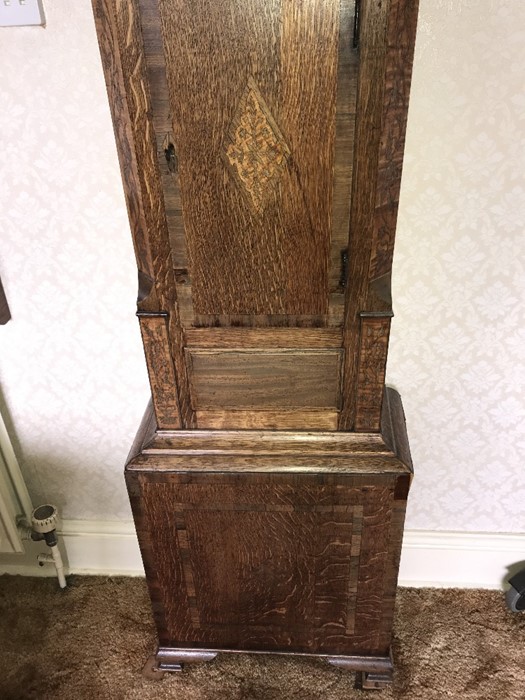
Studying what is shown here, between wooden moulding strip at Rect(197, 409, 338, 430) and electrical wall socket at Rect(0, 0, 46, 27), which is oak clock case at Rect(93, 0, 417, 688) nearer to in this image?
wooden moulding strip at Rect(197, 409, 338, 430)

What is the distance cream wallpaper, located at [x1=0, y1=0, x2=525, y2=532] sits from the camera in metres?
0.94

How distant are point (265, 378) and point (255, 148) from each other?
1.15 feet

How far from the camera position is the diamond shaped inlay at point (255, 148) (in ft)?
2.36

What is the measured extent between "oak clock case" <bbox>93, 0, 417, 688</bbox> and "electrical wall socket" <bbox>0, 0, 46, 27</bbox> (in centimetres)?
31

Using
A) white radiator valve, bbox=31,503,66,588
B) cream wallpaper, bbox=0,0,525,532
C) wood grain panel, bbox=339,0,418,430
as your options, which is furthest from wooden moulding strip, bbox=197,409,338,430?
white radiator valve, bbox=31,503,66,588

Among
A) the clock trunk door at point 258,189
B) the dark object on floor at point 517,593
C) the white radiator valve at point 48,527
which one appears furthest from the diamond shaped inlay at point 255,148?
the dark object on floor at point 517,593

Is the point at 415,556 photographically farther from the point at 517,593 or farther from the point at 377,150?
the point at 377,150

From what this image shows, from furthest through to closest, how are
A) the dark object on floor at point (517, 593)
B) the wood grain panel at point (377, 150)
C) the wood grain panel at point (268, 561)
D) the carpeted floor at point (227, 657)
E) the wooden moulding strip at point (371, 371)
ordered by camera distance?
the dark object on floor at point (517, 593) < the carpeted floor at point (227, 657) < the wood grain panel at point (268, 561) < the wooden moulding strip at point (371, 371) < the wood grain panel at point (377, 150)

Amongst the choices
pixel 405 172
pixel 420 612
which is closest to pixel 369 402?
pixel 405 172

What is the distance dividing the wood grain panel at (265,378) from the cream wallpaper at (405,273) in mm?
298

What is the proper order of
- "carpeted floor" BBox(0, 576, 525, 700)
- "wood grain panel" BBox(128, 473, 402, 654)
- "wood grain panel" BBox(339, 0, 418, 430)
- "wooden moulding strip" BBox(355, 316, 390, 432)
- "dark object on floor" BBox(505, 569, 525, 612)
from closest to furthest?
"wood grain panel" BBox(339, 0, 418, 430) < "wooden moulding strip" BBox(355, 316, 390, 432) < "wood grain panel" BBox(128, 473, 402, 654) < "carpeted floor" BBox(0, 576, 525, 700) < "dark object on floor" BBox(505, 569, 525, 612)

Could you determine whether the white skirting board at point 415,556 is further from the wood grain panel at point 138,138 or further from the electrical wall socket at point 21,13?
the electrical wall socket at point 21,13

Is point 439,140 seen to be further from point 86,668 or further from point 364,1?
point 86,668

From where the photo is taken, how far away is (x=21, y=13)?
924 millimetres
